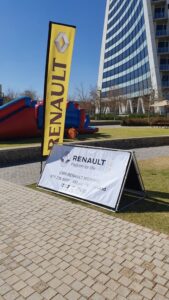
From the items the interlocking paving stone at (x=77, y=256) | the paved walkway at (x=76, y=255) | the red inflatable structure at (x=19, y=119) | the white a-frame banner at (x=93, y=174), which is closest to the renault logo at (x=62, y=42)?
the white a-frame banner at (x=93, y=174)

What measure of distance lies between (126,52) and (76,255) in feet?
250

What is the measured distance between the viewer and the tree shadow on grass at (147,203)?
19.9ft

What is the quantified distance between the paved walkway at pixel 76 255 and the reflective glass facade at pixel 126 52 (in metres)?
60.1

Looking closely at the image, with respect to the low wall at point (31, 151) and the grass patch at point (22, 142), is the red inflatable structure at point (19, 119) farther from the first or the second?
the low wall at point (31, 151)

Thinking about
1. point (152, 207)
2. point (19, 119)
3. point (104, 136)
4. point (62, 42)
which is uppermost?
point (62, 42)

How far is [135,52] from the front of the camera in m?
69.3

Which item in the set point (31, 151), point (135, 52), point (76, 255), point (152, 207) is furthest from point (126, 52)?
point (76, 255)

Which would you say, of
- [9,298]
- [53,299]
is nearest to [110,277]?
[53,299]

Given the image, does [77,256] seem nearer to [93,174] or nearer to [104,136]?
[93,174]

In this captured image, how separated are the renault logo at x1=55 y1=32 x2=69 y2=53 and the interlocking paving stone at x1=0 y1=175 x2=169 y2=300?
15.3 ft

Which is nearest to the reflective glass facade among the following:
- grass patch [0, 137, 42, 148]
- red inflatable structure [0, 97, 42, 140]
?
red inflatable structure [0, 97, 42, 140]

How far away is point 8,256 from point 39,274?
0.73 m

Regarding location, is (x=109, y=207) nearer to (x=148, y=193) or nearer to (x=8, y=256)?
(x=148, y=193)

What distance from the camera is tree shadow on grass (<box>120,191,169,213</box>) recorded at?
605cm
